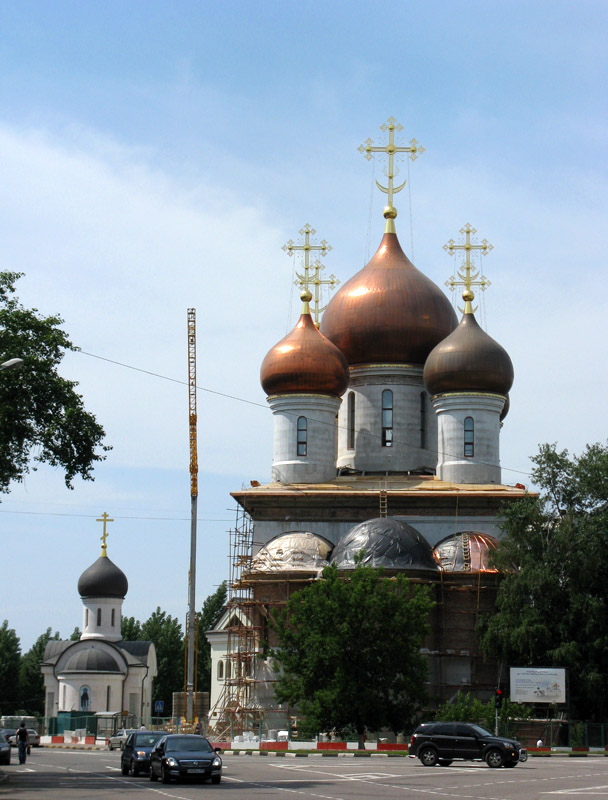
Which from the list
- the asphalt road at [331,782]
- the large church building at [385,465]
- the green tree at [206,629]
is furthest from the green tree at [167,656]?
the asphalt road at [331,782]

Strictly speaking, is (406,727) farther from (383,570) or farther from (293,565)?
(293,565)

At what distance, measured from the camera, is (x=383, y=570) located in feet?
134

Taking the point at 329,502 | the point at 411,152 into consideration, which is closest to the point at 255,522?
the point at 329,502

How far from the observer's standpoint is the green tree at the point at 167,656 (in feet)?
260

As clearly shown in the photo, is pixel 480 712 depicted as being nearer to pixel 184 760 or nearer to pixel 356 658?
pixel 356 658

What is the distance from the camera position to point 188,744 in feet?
78.9

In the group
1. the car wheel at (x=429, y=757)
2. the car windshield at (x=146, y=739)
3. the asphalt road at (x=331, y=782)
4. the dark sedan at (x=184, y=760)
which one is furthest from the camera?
the car wheel at (x=429, y=757)

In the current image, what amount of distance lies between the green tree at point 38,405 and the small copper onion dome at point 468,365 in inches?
A: 872

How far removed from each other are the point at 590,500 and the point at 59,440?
22.7m

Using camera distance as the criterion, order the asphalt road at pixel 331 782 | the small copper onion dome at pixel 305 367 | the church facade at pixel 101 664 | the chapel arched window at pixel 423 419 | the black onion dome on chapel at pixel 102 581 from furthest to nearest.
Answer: the black onion dome on chapel at pixel 102 581, the church facade at pixel 101 664, the chapel arched window at pixel 423 419, the small copper onion dome at pixel 305 367, the asphalt road at pixel 331 782

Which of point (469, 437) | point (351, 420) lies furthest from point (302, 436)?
point (469, 437)

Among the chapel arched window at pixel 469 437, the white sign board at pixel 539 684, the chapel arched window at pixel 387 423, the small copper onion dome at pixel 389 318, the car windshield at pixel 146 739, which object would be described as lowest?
the car windshield at pixel 146 739

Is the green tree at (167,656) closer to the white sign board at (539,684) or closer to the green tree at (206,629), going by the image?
the green tree at (206,629)

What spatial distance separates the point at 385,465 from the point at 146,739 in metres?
24.7
